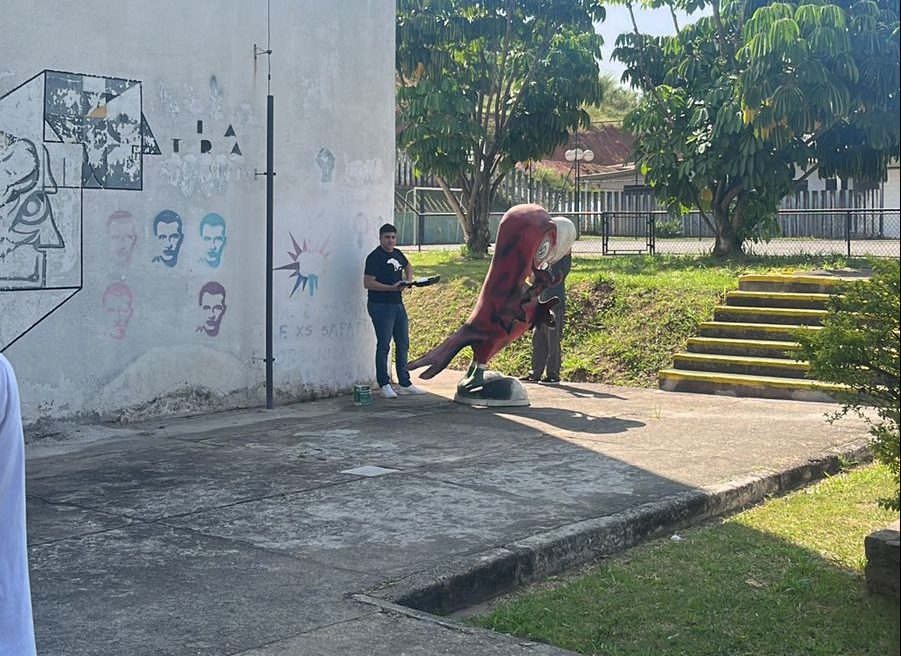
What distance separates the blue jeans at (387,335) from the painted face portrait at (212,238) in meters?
1.82

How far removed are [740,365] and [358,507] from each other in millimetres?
6838

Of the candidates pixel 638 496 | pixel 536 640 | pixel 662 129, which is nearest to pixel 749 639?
pixel 536 640

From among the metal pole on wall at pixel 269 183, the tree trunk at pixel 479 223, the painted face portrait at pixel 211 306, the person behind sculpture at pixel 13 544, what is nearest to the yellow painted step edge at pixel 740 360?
the metal pole on wall at pixel 269 183

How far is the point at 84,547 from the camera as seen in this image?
634 centimetres

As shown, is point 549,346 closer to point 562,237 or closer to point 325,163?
point 562,237

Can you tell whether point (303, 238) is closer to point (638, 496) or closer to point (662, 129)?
point (638, 496)

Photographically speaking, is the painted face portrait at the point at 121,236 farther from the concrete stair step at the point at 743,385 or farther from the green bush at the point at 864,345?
the green bush at the point at 864,345

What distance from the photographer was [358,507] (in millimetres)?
7254

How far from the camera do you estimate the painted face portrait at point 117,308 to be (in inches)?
406

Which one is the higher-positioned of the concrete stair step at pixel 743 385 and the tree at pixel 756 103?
the tree at pixel 756 103

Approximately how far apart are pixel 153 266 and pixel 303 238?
184 centimetres

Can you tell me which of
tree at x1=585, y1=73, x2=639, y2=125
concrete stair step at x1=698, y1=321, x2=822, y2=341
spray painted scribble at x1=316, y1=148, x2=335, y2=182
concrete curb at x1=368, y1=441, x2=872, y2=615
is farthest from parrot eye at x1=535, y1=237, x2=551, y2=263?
tree at x1=585, y1=73, x2=639, y2=125

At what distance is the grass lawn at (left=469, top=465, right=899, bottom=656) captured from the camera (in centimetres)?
516

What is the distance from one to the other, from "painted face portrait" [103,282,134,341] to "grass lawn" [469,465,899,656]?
5545mm
